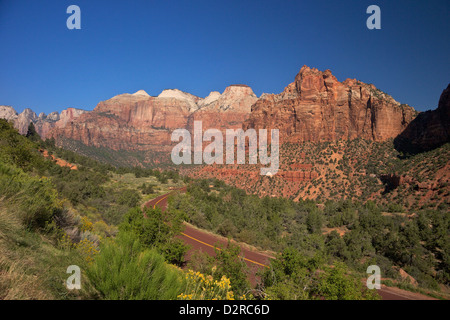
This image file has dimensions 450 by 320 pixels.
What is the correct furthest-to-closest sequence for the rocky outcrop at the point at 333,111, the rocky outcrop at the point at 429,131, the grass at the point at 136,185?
the rocky outcrop at the point at 333,111, the rocky outcrop at the point at 429,131, the grass at the point at 136,185

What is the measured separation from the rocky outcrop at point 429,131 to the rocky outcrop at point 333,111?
421 centimetres

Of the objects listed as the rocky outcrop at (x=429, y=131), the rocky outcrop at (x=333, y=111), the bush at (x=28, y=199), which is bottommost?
the bush at (x=28, y=199)

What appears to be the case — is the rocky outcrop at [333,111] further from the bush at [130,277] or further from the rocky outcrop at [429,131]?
the bush at [130,277]

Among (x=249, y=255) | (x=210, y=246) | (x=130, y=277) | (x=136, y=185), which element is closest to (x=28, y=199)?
(x=130, y=277)

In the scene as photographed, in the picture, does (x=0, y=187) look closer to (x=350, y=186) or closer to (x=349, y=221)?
(x=349, y=221)

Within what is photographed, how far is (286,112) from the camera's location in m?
84.5

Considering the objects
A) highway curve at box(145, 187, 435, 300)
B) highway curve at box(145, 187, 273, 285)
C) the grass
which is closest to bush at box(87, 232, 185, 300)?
highway curve at box(145, 187, 435, 300)

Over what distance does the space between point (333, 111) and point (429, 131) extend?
2729cm


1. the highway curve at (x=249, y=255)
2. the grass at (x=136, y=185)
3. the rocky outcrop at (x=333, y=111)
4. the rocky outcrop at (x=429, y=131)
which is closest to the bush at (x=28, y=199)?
the highway curve at (x=249, y=255)

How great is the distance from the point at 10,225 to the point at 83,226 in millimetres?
4718

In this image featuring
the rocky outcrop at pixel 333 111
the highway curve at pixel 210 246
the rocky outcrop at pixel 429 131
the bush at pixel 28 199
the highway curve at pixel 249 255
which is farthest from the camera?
the rocky outcrop at pixel 333 111

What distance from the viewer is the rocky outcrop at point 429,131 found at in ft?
162

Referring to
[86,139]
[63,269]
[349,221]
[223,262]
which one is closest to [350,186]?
[349,221]

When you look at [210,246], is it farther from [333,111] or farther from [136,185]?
[333,111]
